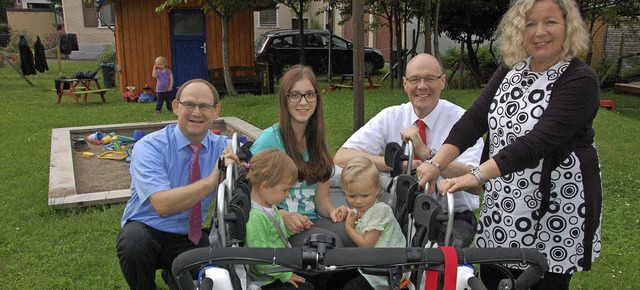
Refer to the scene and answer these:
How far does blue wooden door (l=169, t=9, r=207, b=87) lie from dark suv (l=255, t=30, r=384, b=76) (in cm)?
311

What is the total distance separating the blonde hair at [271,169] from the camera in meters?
2.45

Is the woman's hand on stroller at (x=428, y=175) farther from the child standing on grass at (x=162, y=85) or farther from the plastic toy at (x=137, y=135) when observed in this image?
the child standing on grass at (x=162, y=85)

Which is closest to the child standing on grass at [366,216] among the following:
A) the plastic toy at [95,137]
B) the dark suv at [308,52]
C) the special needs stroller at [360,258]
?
the special needs stroller at [360,258]

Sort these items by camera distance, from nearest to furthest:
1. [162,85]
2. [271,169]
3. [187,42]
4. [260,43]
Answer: [271,169] → [162,85] → [187,42] → [260,43]

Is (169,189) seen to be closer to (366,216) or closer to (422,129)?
(366,216)

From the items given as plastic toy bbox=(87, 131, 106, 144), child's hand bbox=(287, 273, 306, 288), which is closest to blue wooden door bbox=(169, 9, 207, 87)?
plastic toy bbox=(87, 131, 106, 144)

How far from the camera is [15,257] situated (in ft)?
13.3

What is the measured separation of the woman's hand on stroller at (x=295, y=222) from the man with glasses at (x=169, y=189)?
393mm

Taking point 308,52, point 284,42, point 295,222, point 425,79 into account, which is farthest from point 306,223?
point 308,52

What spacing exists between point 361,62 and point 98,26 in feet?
82.8

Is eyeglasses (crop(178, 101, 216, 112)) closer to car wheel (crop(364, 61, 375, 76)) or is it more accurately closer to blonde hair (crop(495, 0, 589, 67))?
blonde hair (crop(495, 0, 589, 67))

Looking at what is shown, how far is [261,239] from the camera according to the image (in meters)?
2.34

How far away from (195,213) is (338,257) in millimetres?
1427

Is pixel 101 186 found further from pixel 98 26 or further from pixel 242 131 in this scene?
pixel 98 26
